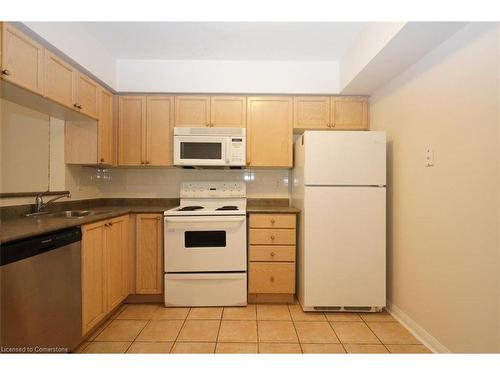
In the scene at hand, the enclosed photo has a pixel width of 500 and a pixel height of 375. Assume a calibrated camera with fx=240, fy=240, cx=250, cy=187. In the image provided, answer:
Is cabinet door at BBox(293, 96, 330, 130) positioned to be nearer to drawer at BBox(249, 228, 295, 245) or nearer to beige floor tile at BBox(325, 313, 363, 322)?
drawer at BBox(249, 228, 295, 245)

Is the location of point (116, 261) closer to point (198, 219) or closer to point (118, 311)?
point (118, 311)

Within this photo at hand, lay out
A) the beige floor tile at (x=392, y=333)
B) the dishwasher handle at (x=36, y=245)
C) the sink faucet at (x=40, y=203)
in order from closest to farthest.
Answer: the dishwasher handle at (x=36, y=245) < the beige floor tile at (x=392, y=333) < the sink faucet at (x=40, y=203)

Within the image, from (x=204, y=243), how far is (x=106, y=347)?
1049mm

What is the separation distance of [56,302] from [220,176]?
1882mm

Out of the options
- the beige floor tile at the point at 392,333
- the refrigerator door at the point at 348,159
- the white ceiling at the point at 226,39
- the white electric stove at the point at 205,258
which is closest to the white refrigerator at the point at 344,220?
the refrigerator door at the point at 348,159

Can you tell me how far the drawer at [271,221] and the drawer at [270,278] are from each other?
1.26ft

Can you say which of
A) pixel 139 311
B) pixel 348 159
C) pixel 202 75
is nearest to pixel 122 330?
pixel 139 311

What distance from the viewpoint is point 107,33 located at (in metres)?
2.16

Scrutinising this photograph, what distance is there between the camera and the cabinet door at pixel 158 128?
2633 millimetres

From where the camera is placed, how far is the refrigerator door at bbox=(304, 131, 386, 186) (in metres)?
2.13

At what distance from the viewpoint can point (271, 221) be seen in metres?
2.40

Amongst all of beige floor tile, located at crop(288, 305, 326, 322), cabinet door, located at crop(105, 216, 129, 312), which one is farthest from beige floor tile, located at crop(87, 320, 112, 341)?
beige floor tile, located at crop(288, 305, 326, 322)

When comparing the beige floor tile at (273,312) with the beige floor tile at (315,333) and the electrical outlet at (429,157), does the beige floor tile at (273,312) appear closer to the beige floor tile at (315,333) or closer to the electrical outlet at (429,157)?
the beige floor tile at (315,333)
